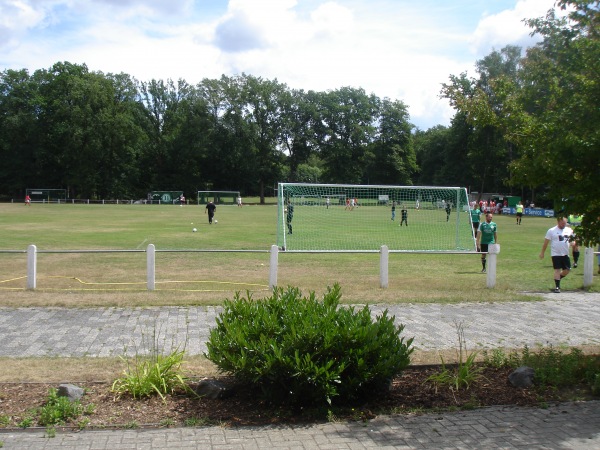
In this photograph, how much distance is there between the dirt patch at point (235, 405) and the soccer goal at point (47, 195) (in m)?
83.1

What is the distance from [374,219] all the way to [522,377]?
33.5 m

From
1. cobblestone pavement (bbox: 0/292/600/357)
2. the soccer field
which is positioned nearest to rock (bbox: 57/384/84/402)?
cobblestone pavement (bbox: 0/292/600/357)

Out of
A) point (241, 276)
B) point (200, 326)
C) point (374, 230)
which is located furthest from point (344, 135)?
point (200, 326)

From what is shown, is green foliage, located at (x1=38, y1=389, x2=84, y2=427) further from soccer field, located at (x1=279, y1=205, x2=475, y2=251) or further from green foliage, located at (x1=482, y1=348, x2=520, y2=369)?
soccer field, located at (x1=279, y1=205, x2=475, y2=251)

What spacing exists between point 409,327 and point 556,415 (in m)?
4.12

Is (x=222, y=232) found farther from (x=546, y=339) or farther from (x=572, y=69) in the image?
(x=572, y=69)

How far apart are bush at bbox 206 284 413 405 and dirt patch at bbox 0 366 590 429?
176 mm

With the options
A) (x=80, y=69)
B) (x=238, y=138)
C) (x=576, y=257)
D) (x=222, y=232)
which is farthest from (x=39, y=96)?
(x=576, y=257)

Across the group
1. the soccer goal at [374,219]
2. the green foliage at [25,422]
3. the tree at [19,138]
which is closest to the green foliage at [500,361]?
the green foliage at [25,422]

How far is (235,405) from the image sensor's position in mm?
5477

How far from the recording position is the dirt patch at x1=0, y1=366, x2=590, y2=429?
506 cm

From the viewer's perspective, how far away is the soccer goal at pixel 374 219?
27250 mm

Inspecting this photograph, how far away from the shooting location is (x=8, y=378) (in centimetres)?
614

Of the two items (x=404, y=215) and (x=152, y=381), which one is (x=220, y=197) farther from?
(x=152, y=381)
